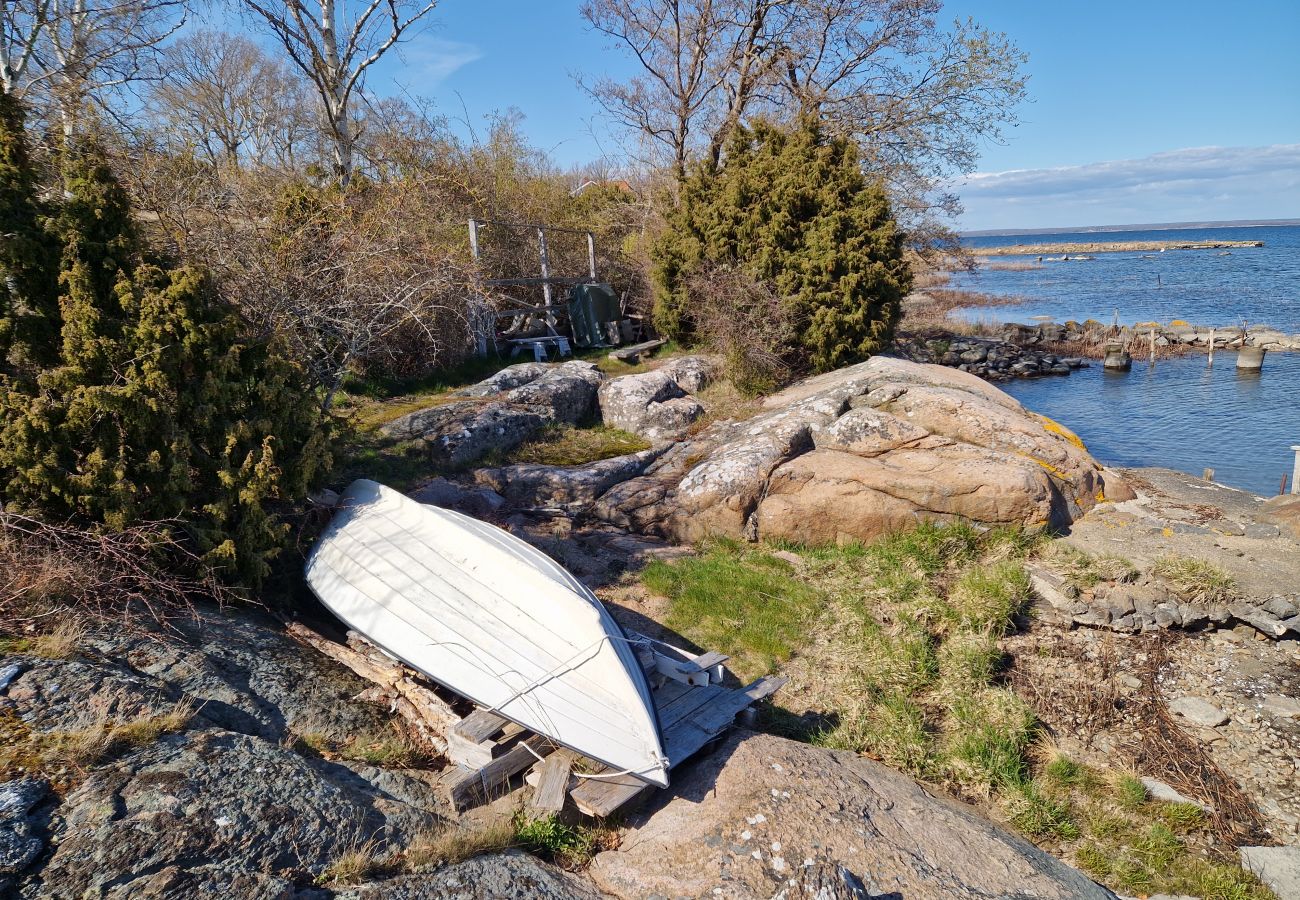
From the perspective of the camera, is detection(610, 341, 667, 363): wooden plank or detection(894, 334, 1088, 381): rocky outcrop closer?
detection(610, 341, 667, 363): wooden plank

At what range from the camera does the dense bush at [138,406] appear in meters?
5.09

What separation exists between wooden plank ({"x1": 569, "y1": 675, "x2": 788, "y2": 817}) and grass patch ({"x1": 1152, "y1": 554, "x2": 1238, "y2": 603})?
4419 millimetres

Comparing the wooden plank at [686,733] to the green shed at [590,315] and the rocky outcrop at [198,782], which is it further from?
the green shed at [590,315]

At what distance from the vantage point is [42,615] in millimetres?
4418

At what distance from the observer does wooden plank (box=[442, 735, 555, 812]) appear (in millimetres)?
4289

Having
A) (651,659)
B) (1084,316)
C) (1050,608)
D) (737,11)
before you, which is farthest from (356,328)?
(1084,316)

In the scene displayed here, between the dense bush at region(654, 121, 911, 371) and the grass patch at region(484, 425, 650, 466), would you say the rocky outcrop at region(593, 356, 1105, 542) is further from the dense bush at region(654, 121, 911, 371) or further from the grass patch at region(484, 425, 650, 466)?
the dense bush at region(654, 121, 911, 371)

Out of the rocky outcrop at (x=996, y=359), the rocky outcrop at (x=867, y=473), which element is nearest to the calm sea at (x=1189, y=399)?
the rocky outcrop at (x=996, y=359)

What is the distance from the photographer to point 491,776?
4.43m

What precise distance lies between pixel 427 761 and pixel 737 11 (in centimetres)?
1938

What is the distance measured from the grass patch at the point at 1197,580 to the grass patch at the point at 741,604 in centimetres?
348

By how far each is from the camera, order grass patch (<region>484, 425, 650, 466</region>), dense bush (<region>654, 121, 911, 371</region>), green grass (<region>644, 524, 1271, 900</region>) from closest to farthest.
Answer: green grass (<region>644, 524, 1271, 900</region>) → grass patch (<region>484, 425, 650, 466</region>) → dense bush (<region>654, 121, 911, 371</region>)

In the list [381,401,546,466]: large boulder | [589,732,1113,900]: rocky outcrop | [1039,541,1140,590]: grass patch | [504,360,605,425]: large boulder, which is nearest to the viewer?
[589,732,1113,900]: rocky outcrop

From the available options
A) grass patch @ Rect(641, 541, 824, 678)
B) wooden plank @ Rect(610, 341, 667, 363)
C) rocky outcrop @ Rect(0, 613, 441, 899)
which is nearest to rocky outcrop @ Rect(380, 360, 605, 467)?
wooden plank @ Rect(610, 341, 667, 363)
